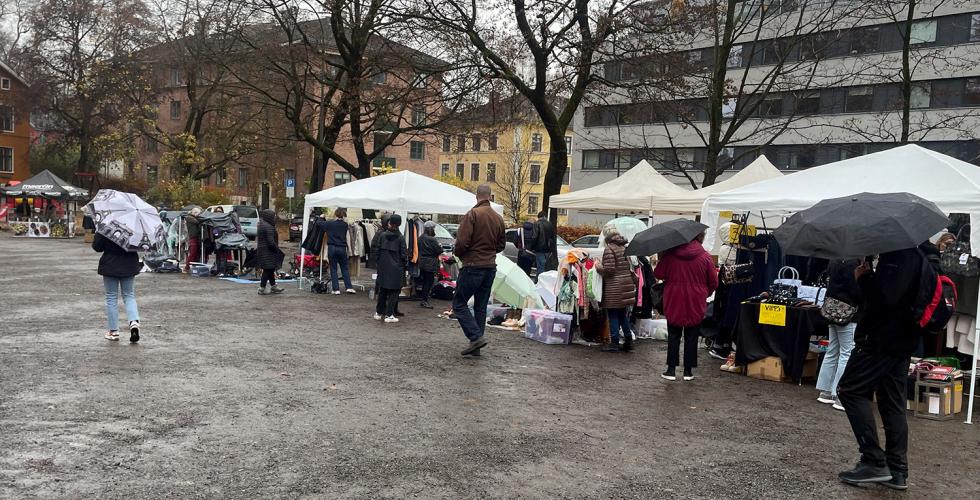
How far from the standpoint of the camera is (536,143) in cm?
7644

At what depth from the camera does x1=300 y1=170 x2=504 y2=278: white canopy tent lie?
15289mm

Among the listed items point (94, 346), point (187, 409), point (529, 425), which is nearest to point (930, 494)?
point (529, 425)

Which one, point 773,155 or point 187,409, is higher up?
point 773,155

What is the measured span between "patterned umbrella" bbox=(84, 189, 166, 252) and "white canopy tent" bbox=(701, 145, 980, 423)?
686 centimetres

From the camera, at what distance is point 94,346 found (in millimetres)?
9062

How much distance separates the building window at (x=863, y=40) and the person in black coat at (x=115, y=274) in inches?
1059

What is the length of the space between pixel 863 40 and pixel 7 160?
64.2 metres

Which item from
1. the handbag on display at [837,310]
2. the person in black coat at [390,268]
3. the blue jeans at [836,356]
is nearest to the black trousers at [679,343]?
the blue jeans at [836,356]

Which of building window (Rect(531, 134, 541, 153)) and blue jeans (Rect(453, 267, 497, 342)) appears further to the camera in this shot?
building window (Rect(531, 134, 541, 153))

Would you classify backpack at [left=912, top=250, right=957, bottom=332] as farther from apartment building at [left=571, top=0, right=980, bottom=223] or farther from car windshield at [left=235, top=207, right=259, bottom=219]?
car windshield at [left=235, top=207, right=259, bottom=219]

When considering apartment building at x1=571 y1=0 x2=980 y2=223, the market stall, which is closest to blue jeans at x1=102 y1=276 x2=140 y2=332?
apartment building at x1=571 y1=0 x2=980 y2=223

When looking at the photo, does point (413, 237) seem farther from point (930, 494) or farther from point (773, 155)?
point (773, 155)

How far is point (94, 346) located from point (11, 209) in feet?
132

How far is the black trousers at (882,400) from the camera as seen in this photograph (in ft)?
17.0
